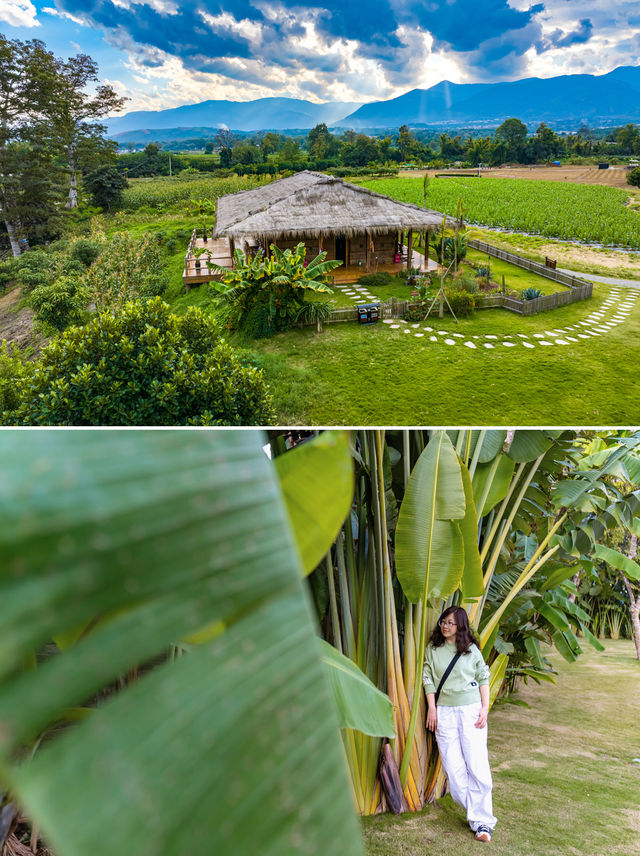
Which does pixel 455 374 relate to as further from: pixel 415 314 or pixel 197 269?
pixel 197 269

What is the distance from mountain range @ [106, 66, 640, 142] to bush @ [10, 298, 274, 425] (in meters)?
1.86

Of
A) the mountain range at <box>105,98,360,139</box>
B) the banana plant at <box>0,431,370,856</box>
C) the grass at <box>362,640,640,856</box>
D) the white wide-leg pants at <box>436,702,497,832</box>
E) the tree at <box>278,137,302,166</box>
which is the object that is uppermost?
the mountain range at <box>105,98,360,139</box>

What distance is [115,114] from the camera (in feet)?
9.88

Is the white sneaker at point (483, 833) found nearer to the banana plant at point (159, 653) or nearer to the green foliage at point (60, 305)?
the banana plant at point (159, 653)

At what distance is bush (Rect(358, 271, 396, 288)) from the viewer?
13.5ft

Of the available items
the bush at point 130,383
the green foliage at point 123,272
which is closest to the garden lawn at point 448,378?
the bush at point 130,383

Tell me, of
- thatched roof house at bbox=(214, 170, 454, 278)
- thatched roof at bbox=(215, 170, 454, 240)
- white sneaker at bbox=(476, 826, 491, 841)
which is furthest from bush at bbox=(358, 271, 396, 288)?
white sneaker at bbox=(476, 826, 491, 841)

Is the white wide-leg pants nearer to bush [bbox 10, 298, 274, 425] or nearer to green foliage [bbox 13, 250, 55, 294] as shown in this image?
bush [bbox 10, 298, 274, 425]

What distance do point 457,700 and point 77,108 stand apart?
3.28 m

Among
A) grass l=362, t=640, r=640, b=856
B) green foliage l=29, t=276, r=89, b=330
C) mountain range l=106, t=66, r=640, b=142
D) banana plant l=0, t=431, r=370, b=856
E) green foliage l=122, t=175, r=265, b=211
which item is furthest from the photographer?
green foliage l=122, t=175, r=265, b=211

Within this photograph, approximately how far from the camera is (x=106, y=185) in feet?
10.6

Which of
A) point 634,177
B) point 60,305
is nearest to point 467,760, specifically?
point 60,305

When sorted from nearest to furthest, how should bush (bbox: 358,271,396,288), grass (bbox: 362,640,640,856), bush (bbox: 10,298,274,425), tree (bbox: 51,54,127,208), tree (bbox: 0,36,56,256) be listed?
1. grass (bbox: 362,640,640,856)
2. bush (bbox: 10,298,274,425)
3. tree (bbox: 0,36,56,256)
4. tree (bbox: 51,54,127,208)
5. bush (bbox: 358,271,396,288)

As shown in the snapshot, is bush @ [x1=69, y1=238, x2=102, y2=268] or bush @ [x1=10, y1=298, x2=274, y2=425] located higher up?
bush @ [x1=69, y1=238, x2=102, y2=268]
